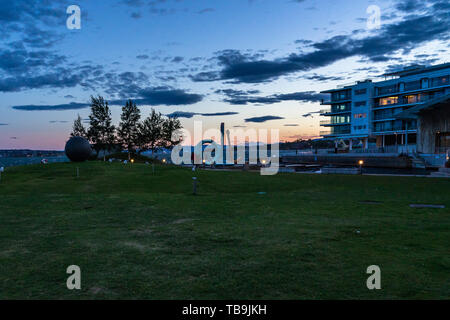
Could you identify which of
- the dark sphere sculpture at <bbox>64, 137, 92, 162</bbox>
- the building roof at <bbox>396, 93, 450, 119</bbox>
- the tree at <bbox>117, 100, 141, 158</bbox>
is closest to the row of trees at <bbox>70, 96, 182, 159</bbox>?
the tree at <bbox>117, 100, 141, 158</bbox>

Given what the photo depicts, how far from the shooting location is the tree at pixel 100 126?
69.0 meters

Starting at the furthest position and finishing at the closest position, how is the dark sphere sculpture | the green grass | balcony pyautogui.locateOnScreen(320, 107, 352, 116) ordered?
balcony pyautogui.locateOnScreen(320, 107, 352, 116)
the dark sphere sculpture
the green grass

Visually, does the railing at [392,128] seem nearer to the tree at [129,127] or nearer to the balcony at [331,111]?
the balcony at [331,111]

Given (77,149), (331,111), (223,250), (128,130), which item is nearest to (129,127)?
(128,130)

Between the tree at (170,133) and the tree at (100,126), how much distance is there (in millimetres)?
11982

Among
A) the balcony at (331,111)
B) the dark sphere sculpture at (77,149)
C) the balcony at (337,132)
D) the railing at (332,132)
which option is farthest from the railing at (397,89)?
the dark sphere sculpture at (77,149)

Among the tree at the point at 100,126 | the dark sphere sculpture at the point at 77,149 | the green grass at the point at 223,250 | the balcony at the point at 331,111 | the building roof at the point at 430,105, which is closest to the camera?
the green grass at the point at 223,250

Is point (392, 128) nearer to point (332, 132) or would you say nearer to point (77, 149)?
point (332, 132)

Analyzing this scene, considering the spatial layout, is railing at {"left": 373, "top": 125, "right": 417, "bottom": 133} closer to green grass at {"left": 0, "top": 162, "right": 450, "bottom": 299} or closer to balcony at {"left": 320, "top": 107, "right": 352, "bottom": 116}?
balcony at {"left": 320, "top": 107, "right": 352, "bottom": 116}

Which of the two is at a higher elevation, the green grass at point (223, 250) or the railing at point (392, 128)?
the railing at point (392, 128)

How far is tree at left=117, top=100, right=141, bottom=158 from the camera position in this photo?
72438 mm

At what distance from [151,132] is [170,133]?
4824 mm

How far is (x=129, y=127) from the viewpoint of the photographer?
72875 mm

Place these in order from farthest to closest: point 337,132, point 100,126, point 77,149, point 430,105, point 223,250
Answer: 1. point 337,132
2. point 100,126
3. point 430,105
4. point 77,149
5. point 223,250
